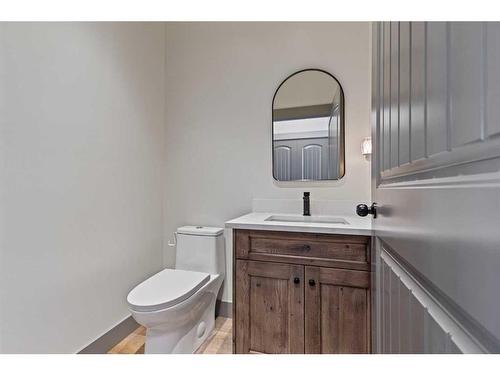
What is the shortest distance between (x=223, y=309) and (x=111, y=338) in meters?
Answer: 0.76

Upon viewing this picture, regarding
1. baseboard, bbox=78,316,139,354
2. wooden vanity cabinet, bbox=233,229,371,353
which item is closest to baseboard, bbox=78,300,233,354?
baseboard, bbox=78,316,139,354

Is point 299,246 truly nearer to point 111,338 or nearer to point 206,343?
point 206,343

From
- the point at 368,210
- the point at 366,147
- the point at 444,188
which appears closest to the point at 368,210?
the point at 368,210

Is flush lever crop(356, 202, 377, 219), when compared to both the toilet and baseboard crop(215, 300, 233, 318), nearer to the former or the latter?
the toilet

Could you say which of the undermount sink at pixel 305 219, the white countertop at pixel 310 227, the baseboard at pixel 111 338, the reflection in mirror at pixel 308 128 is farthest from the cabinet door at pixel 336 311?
the baseboard at pixel 111 338

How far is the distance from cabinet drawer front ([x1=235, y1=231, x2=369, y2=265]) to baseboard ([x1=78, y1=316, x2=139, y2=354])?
968mm

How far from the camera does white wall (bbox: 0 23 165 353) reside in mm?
1146

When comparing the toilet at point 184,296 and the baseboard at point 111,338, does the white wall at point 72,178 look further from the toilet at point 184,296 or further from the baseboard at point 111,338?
the toilet at point 184,296

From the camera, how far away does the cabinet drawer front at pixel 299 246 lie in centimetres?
129

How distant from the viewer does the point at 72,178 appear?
4.62ft

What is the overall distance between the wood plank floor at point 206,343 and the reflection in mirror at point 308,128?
1141 millimetres

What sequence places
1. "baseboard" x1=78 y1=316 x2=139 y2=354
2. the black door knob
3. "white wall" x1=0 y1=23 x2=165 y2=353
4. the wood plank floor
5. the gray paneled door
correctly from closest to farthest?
the gray paneled door < the black door knob < "white wall" x1=0 y1=23 x2=165 y2=353 < "baseboard" x1=78 y1=316 x2=139 y2=354 < the wood plank floor
